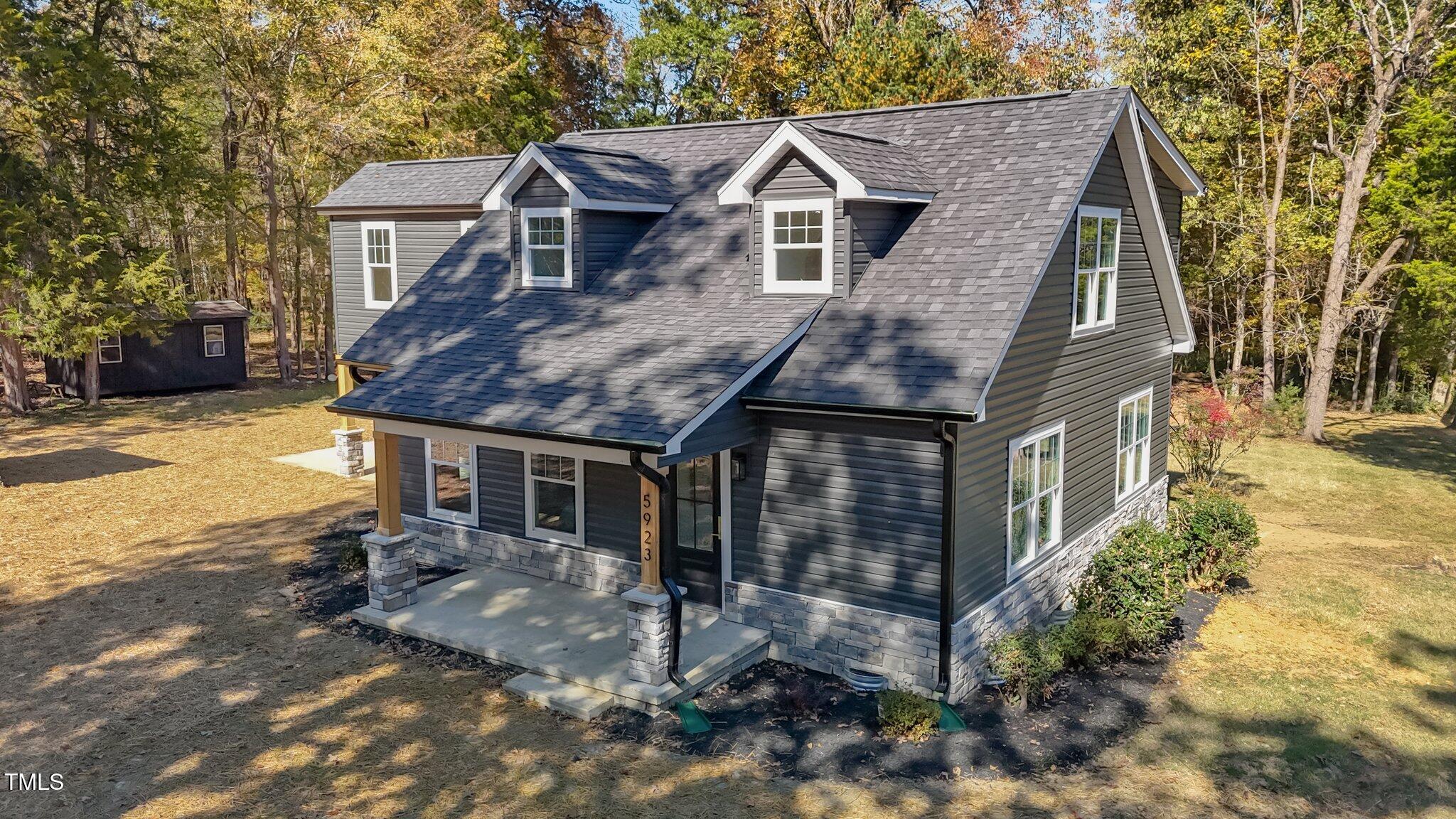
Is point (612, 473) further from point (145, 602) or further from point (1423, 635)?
point (1423, 635)

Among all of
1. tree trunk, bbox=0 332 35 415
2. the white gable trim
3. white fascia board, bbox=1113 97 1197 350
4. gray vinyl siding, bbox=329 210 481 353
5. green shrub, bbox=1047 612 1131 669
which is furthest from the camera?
tree trunk, bbox=0 332 35 415

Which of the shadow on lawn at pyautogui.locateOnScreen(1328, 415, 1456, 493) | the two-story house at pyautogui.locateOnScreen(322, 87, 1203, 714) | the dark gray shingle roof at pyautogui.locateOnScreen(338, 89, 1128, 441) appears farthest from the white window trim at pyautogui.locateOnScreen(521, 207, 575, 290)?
the shadow on lawn at pyautogui.locateOnScreen(1328, 415, 1456, 493)

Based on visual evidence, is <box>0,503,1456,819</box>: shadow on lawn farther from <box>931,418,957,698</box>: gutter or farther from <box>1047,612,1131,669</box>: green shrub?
<box>931,418,957,698</box>: gutter

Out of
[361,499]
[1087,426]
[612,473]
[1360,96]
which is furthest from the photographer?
[1360,96]

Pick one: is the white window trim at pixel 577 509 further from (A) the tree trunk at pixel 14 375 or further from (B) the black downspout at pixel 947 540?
(A) the tree trunk at pixel 14 375

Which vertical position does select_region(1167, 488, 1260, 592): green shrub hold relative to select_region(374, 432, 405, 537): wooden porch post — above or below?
below

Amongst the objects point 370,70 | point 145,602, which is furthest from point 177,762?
point 370,70
